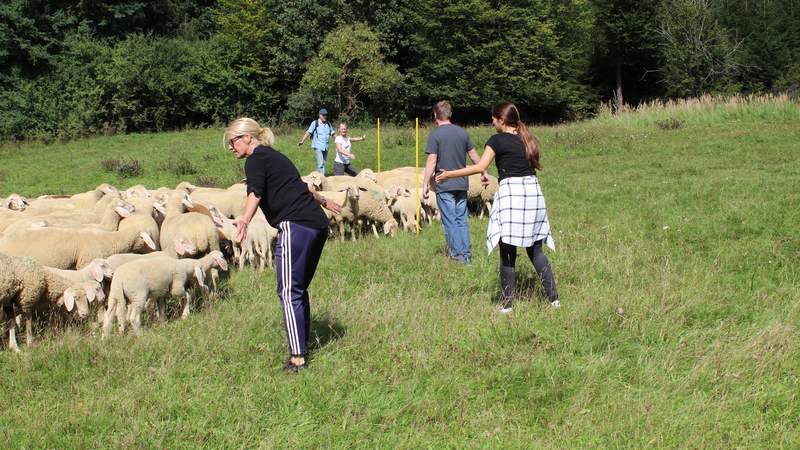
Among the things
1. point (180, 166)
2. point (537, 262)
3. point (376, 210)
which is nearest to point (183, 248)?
point (537, 262)

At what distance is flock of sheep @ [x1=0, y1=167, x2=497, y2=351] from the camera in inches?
284

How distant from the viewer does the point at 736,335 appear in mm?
6156

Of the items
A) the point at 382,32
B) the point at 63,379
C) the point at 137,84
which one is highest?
the point at 382,32

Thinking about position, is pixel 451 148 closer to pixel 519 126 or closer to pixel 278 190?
pixel 519 126

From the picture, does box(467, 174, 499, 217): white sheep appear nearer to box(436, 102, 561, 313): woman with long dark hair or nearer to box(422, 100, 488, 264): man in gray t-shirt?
box(422, 100, 488, 264): man in gray t-shirt

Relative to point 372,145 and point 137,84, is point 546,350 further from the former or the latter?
point 137,84

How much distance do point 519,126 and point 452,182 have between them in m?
2.45

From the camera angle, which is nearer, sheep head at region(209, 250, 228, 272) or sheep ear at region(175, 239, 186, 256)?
sheep head at region(209, 250, 228, 272)

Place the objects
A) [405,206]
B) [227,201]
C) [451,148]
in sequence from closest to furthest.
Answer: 1. [451,148]
2. [227,201]
3. [405,206]

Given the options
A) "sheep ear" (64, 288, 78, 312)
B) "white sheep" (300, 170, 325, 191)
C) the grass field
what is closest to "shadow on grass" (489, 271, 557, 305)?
the grass field

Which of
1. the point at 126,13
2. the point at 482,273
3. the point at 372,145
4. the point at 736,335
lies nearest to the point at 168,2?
the point at 126,13

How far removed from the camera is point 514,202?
684 centimetres

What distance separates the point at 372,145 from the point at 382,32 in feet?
66.9

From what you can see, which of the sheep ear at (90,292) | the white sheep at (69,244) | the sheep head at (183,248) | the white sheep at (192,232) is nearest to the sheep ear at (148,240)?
the white sheep at (69,244)
